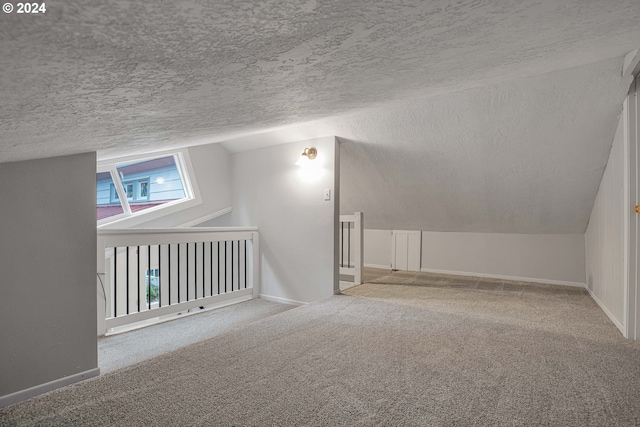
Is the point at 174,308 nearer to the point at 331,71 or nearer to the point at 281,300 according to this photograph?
the point at 281,300

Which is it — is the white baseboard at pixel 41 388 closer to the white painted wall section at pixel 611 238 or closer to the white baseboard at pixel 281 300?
the white baseboard at pixel 281 300

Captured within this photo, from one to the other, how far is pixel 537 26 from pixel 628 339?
87.5 inches

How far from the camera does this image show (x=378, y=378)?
5.54 feet

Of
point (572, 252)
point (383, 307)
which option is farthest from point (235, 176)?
point (572, 252)

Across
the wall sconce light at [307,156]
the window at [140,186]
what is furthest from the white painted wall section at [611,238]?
the window at [140,186]

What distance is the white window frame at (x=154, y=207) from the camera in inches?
157

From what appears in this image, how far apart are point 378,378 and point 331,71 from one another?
4.52ft

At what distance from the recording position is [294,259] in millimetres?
3867

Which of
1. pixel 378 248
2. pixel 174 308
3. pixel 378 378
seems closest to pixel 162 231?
pixel 174 308

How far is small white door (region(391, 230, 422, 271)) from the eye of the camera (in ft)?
17.1

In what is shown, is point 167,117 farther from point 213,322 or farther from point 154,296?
point 154,296

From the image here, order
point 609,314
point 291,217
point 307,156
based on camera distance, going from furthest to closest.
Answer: point 291,217 → point 307,156 → point 609,314

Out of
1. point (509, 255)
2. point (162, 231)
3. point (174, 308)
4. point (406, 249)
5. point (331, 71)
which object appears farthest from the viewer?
A: point (406, 249)

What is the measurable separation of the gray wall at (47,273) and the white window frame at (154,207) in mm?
2015
